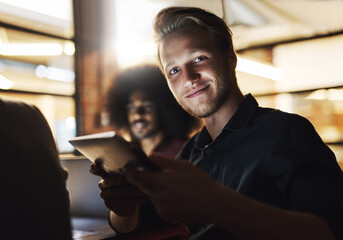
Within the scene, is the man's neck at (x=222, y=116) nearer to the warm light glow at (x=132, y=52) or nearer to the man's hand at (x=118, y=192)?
the man's hand at (x=118, y=192)

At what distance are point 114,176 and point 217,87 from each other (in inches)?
18.7

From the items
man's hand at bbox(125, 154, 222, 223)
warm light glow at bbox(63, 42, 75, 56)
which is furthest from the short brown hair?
warm light glow at bbox(63, 42, 75, 56)

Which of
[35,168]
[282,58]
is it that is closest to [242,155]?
[35,168]

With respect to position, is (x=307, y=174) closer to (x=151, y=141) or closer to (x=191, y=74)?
(x=191, y=74)

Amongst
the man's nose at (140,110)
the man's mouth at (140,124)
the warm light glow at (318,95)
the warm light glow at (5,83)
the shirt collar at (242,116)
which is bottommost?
the shirt collar at (242,116)

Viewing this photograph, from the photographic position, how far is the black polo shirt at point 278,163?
0.88m

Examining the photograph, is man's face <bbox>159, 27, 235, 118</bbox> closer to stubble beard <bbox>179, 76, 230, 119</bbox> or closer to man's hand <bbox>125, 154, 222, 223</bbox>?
stubble beard <bbox>179, 76, 230, 119</bbox>

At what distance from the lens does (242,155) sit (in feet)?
3.49

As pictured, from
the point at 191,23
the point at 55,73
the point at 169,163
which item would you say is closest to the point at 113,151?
the point at 169,163

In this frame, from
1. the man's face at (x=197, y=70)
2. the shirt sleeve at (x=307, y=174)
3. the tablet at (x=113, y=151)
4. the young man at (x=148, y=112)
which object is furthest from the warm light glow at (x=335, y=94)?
the tablet at (x=113, y=151)

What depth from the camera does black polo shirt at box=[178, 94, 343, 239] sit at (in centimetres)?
88

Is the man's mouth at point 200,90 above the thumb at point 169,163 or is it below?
above

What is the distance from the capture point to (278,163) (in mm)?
949

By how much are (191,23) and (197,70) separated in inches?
7.0
